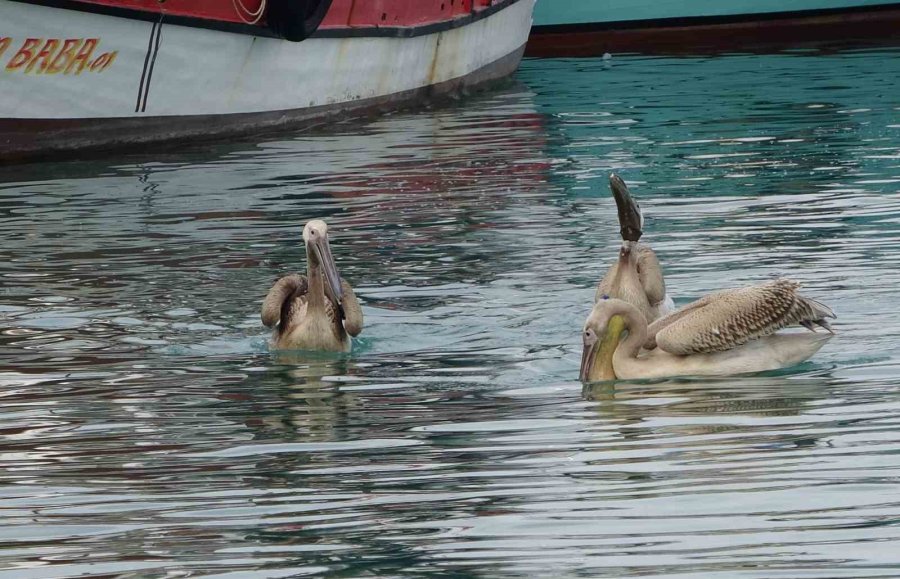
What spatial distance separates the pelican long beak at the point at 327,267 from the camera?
1002 cm

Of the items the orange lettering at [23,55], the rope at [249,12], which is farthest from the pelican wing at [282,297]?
the rope at [249,12]

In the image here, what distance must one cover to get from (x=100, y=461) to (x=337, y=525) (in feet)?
5.39

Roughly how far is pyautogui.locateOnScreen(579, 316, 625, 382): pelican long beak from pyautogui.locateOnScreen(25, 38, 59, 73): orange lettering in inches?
449

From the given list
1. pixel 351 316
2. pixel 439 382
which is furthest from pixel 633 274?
pixel 439 382

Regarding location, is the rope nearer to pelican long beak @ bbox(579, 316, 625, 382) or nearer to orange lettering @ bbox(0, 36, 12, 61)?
orange lettering @ bbox(0, 36, 12, 61)

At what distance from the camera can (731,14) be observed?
107ft

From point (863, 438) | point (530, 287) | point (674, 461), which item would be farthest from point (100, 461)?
point (530, 287)

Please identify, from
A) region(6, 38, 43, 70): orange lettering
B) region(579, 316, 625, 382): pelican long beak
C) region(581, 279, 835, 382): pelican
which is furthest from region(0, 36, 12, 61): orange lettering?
region(579, 316, 625, 382): pelican long beak

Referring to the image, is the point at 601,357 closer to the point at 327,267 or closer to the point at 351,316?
the point at 351,316

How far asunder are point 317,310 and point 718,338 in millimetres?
2447

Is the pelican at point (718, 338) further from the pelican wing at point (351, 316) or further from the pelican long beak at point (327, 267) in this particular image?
the pelican long beak at point (327, 267)

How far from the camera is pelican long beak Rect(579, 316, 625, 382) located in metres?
8.81

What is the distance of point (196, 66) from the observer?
20.6m

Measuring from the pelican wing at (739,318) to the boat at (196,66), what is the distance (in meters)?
11.3
